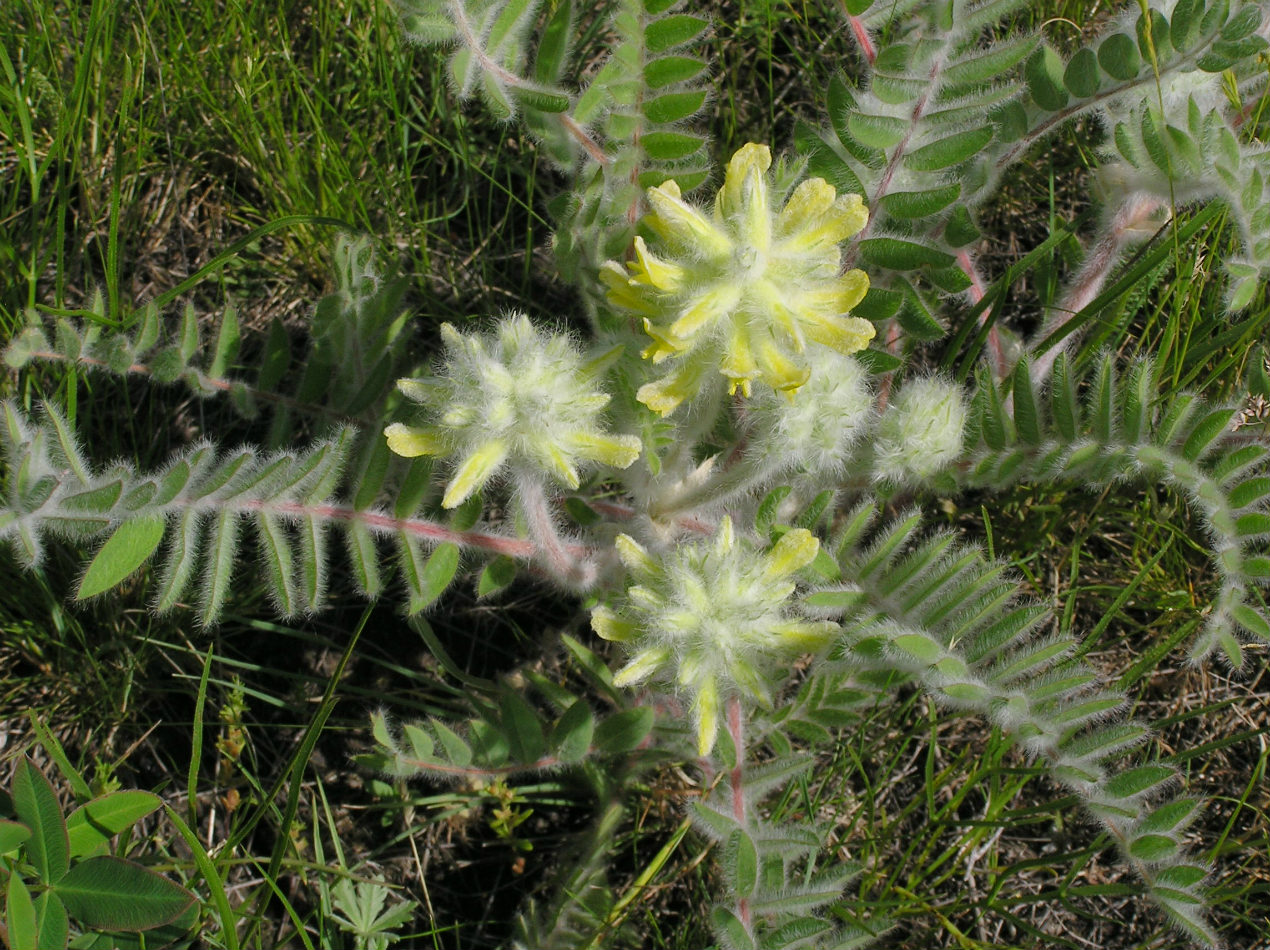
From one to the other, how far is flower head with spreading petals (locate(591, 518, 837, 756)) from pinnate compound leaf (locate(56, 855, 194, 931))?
134cm

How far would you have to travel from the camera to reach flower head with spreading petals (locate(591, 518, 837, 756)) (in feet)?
8.30

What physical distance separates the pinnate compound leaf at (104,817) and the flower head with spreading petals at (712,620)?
145 centimetres

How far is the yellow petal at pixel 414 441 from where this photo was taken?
255 cm

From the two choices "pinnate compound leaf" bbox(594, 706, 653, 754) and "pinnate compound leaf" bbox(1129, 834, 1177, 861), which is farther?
"pinnate compound leaf" bbox(594, 706, 653, 754)

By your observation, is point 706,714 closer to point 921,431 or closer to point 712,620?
point 712,620

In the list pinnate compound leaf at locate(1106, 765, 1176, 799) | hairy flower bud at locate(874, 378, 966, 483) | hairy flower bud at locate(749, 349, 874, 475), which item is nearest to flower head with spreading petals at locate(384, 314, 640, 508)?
hairy flower bud at locate(749, 349, 874, 475)

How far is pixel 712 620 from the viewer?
2.54 meters

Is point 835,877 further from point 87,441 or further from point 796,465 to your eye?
point 87,441

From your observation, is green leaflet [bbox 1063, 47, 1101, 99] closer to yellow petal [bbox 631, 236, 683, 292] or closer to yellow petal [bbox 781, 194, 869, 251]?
yellow petal [bbox 781, 194, 869, 251]

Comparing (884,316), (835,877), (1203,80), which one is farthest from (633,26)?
(835,877)

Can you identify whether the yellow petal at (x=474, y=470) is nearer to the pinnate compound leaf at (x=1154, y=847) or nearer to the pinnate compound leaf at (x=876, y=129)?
the pinnate compound leaf at (x=876, y=129)

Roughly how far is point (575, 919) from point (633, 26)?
100 inches

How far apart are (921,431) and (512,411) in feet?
3.61

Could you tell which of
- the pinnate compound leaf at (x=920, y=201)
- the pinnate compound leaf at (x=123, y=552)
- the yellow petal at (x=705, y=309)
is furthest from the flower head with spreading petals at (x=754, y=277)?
the pinnate compound leaf at (x=123, y=552)
